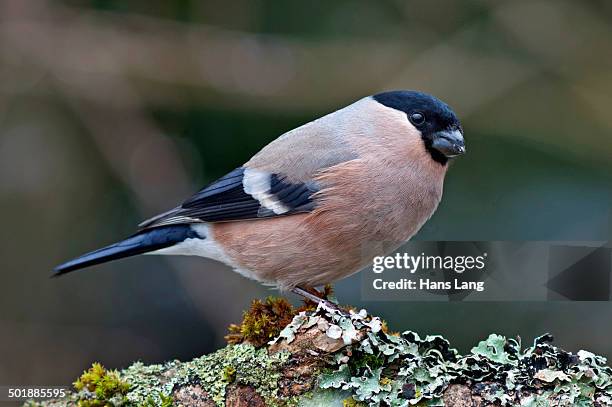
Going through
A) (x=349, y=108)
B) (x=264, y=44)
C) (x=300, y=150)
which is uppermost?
(x=264, y=44)

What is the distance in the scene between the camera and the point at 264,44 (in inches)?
184

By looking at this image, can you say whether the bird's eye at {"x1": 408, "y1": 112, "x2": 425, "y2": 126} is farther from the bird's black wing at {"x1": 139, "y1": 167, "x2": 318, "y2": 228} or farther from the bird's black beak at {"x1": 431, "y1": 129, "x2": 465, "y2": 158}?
the bird's black wing at {"x1": 139, "y1": 167, "x2": 318, "y2": 228}

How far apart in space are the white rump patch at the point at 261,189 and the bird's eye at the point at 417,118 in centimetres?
61

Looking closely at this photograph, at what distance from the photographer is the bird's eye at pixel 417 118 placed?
124 inches

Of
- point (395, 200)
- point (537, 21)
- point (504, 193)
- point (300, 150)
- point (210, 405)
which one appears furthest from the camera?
point (537, 21)

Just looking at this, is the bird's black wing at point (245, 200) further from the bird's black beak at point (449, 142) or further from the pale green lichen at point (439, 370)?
the pale green lichen at point (439, 370)

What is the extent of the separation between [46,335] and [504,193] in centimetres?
263

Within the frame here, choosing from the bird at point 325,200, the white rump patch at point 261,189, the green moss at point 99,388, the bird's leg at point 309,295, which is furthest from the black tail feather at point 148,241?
the green moss at point 99,388

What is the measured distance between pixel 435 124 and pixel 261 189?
0.73 metres

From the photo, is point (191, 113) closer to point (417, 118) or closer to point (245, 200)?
point (245, 200)

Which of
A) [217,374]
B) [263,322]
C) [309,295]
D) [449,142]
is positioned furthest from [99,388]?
[449,142]

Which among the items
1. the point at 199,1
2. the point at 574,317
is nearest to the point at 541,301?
the point at 574,317

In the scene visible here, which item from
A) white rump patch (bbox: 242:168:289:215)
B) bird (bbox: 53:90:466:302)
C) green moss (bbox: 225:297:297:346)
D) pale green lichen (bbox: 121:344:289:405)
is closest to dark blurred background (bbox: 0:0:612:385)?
bird (bbox: 53:90:466:302)

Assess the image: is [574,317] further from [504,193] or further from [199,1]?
[199,1]
